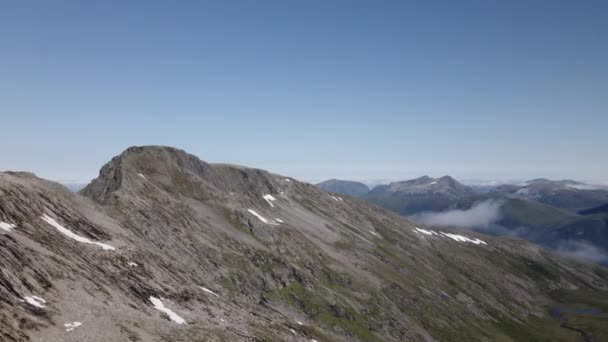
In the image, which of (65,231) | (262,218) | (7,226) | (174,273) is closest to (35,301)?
(7,226)

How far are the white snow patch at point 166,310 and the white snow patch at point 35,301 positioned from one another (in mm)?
21736

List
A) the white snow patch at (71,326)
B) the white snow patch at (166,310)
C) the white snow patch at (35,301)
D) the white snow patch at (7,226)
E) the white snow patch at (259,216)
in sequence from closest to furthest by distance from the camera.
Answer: the white snow patch at (71,326) → the white snow patch at (35,301) → the white snow patch at (7,226) → the white snow patch at (166,310) → the white snow patch at (259,216)

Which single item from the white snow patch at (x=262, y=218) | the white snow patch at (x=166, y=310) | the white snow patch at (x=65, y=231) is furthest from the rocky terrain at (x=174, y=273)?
the white snow patch at (x=262, y=218)

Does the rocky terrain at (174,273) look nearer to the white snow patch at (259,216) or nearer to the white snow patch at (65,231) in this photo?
the white snow patch at (65,231)

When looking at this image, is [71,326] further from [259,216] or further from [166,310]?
[259,216]

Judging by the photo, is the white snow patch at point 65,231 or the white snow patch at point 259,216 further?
the white snow patch at point 259,216

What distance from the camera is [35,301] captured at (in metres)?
59.6

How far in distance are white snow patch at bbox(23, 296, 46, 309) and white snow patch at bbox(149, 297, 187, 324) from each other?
71.3ft

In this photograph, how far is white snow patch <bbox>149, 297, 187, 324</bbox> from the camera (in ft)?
253

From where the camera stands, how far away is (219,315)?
91438 mm

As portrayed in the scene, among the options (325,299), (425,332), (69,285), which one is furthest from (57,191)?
(425,332)

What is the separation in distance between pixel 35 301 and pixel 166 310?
79.8 feet

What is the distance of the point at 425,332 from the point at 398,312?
12344mm

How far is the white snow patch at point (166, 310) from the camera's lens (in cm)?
7715
